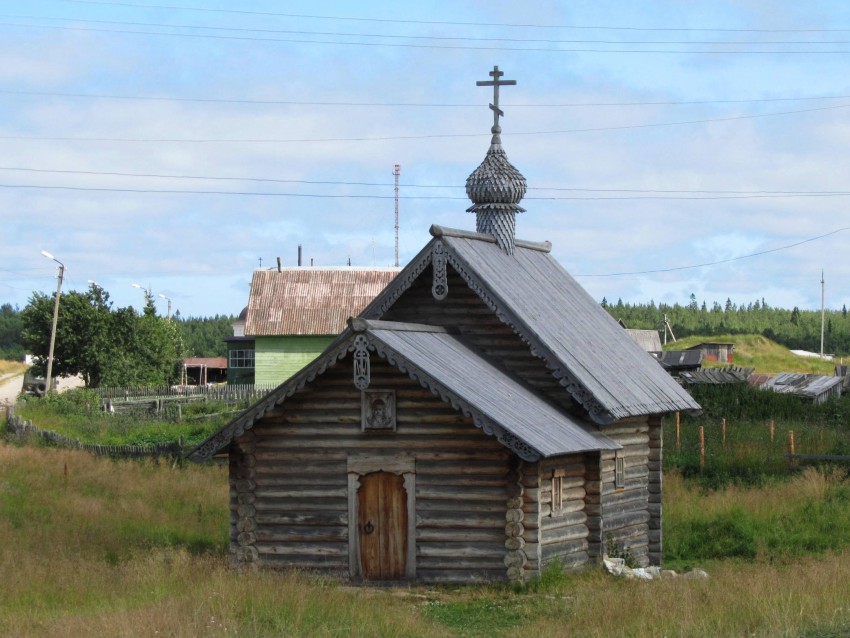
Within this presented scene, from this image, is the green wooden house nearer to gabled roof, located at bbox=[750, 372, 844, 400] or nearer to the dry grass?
gabled roof, located at bbox=[750, 372, 844, 400]

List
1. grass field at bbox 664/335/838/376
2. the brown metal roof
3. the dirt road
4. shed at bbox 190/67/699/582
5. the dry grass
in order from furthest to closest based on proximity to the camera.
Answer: the dry grass, grass field at bbox 664/335/838/376, the dirt road, the brown metal roof, shed at bbox 190/67/699/582

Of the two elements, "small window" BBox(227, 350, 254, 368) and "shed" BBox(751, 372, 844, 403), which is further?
"small window" BBox(227, 350, 254, 368)

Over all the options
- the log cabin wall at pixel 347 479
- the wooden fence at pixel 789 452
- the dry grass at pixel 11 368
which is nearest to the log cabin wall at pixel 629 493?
the log cabin wall at pixel 347 479

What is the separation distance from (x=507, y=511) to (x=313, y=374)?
3534 mm

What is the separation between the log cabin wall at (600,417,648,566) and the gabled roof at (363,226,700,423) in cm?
59

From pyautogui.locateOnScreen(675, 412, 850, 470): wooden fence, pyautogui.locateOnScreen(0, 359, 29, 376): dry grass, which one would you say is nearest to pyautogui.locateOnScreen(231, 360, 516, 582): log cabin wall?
pyautogui.locateOnScreen(675, 412, 850, 470): wooden fence

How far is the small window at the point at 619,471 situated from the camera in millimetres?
22797

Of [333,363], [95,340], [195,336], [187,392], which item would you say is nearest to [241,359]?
[95,340]

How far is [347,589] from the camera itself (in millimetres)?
19281

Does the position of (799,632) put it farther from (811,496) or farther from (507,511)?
(811,496)

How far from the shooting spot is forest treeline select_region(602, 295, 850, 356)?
325 feet

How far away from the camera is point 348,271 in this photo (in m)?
58.6

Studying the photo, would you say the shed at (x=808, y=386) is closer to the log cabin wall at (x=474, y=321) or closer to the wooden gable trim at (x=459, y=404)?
the log cabin wall at (x=474, y=321)

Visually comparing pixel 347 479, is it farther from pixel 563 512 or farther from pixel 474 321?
pixel 474 321
